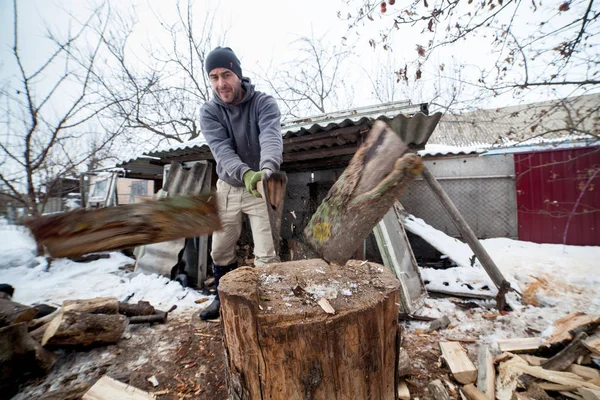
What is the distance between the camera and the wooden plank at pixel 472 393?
1.74m

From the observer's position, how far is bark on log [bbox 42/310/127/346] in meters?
2.30

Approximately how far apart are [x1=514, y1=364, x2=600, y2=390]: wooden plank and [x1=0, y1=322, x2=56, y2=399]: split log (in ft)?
12.6

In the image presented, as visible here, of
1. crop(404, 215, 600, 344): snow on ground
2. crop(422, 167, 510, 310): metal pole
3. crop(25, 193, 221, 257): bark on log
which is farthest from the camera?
crop(422, 167, 510, 310): metal pole

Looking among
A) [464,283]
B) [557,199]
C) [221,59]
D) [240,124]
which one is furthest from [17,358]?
[557,199]

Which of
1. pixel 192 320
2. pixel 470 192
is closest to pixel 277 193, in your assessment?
pixel 192 320

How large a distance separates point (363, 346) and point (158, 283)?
4.20m

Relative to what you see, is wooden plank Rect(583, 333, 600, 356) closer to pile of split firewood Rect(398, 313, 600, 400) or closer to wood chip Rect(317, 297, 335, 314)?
pile of split firewood Rect(398, 313, 600, 400)

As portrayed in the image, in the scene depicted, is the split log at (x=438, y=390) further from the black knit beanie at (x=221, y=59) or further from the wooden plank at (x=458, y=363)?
the black knit beanie at (x=221, y=59)

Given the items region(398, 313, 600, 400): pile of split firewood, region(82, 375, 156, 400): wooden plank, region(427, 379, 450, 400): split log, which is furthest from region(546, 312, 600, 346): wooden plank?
region(82, 375, 156, 400): wooden plank

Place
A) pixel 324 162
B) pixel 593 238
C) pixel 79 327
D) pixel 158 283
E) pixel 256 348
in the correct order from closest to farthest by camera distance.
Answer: pixel 256 348
pixel 79 327
pixel 158 283
pixel 324 162
pixel 593 238

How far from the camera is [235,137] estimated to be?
2.77 meters

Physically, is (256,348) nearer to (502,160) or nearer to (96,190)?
(502,160)

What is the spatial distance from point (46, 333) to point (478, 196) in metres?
8.23

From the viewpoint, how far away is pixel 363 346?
123cm
